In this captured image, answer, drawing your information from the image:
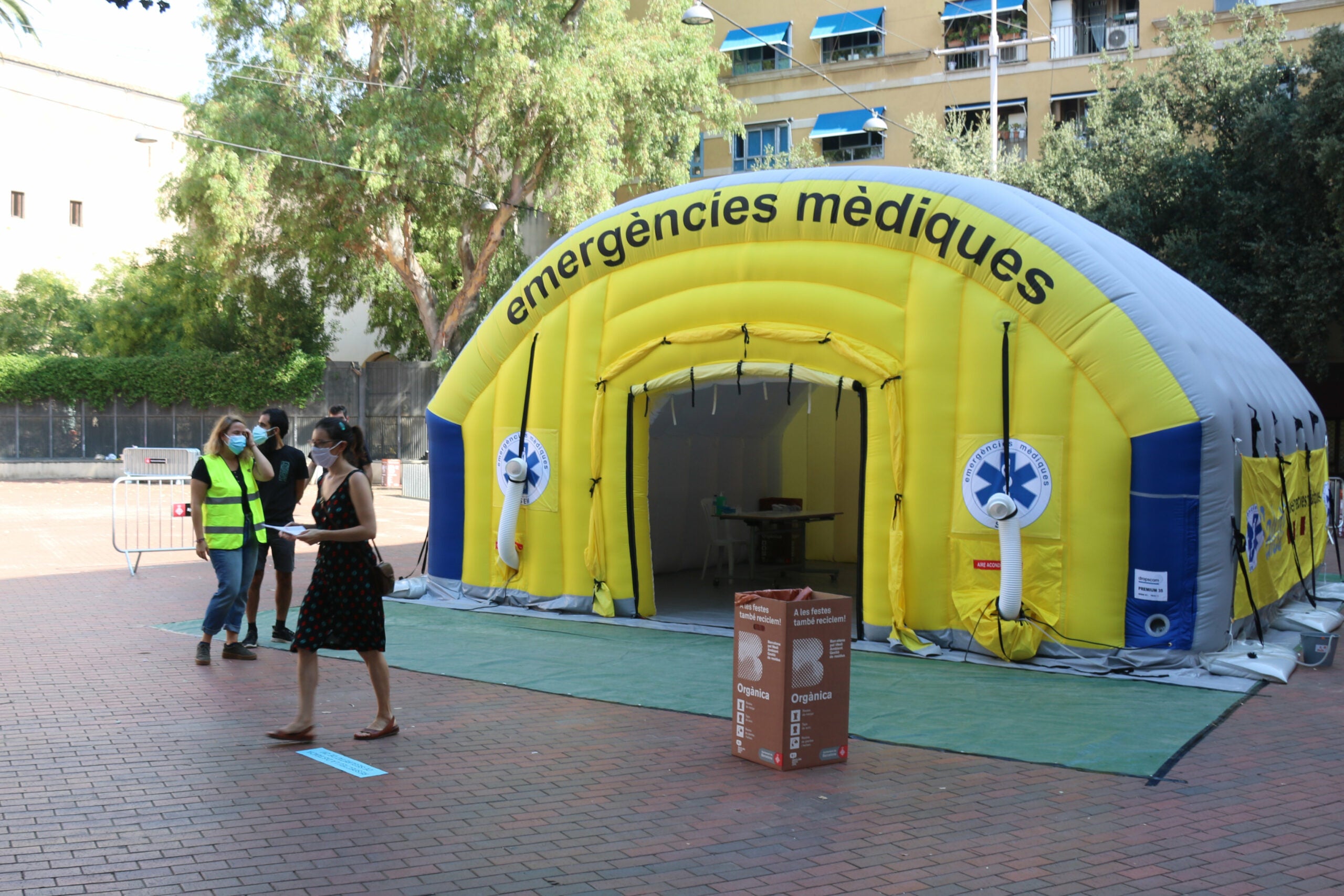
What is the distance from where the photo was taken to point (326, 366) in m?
34.1

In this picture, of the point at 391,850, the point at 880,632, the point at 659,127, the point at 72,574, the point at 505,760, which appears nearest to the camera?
the point at 391,850

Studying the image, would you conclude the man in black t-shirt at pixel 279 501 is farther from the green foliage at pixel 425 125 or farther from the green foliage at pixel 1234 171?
the green foliage at pixel 1234 171

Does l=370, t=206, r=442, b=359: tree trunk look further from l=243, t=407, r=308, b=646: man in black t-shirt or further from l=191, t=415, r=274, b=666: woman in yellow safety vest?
l=191, t=415, r=274, b=666: woman in yellow safety vest

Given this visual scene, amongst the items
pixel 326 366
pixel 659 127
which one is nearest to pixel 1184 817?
pixel 659 127

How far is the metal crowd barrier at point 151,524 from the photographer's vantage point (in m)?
14.6

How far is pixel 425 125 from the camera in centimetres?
2802

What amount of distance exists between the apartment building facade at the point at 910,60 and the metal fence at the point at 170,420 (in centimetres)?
1280

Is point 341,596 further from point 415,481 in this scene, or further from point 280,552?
point 415,481

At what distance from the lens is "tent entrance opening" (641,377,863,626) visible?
14055 mm

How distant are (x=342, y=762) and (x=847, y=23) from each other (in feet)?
107

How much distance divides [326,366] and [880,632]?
27.0m

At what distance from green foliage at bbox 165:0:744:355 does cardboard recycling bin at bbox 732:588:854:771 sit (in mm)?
22810

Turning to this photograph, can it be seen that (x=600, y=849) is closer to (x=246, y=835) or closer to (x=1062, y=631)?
(x=246, y=835)

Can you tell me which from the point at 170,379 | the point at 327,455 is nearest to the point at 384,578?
the point at 327,455
